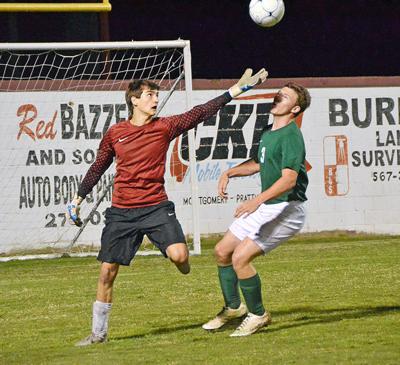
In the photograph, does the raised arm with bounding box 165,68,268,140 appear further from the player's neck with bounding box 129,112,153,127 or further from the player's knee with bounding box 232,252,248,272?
the player's knee with bounding box 232,252,248,272

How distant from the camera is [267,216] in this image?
9938mm

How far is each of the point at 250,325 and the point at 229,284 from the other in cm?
50

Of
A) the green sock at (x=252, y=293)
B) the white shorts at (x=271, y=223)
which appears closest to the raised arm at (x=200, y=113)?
the white shorts at (x=271, y=223)

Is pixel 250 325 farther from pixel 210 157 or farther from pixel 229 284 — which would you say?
pixel 210 157

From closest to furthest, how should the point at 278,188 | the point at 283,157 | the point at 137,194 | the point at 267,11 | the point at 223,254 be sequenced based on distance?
the point at 278,188 → the point at 283,157 → the point at 137,194 → the point at 223,254 → the point at 267,11

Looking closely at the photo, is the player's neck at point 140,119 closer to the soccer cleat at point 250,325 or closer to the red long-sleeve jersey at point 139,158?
the red long-sleeve jersey at point 139,158

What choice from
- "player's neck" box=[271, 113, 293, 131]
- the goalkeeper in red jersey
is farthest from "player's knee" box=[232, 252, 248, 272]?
"player's neck" box=[271, 113, 293, 131]

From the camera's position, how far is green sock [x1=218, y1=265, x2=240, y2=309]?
10164 millimetres

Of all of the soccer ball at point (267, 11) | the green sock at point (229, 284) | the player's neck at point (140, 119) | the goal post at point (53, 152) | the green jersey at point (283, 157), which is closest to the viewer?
the green jersey at point (283, 157)

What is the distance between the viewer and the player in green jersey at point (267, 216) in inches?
385

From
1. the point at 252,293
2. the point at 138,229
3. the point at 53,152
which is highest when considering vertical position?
the point at 53,152

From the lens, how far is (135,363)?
870cm

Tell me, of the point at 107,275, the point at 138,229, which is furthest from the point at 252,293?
the point at 107,275

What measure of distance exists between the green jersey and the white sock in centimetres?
151
